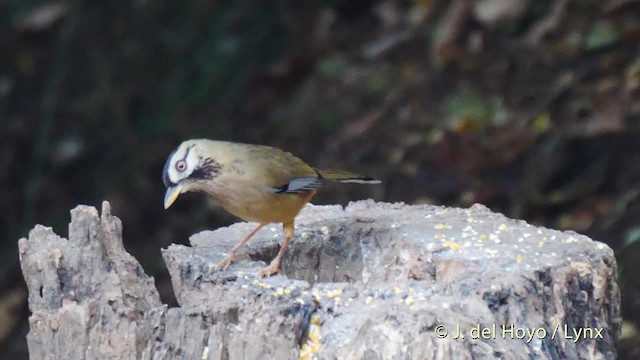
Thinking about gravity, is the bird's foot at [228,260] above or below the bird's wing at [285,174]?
below

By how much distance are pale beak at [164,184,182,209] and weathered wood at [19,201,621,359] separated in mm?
169

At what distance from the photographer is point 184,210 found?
885 cm

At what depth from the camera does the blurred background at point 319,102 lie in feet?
24.4

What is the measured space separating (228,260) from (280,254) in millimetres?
215

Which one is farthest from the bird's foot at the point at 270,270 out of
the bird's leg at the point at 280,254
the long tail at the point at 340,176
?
the long tail at the point at 340,176

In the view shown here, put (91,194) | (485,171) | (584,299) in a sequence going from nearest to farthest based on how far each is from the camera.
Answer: (584,299)
(485,171)
(91,194)

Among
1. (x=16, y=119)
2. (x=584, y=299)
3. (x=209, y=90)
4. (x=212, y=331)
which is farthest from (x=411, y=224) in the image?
(x=16, y=119)

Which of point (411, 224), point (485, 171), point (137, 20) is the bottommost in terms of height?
point (411, 224)

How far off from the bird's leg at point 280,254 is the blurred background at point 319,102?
2645 mm

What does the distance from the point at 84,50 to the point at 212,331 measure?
17.5ft

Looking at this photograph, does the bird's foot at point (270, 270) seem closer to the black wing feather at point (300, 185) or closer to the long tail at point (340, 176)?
the black wing feather at point (300, 185)

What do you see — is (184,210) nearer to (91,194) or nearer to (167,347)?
(91,194)

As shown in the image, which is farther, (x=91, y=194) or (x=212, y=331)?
(x=91, y=194)

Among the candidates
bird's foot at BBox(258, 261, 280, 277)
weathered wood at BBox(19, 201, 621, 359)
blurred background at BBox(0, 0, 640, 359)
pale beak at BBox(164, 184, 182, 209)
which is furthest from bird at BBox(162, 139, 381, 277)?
blurred background at BBox(0, 0, 640, 359)
